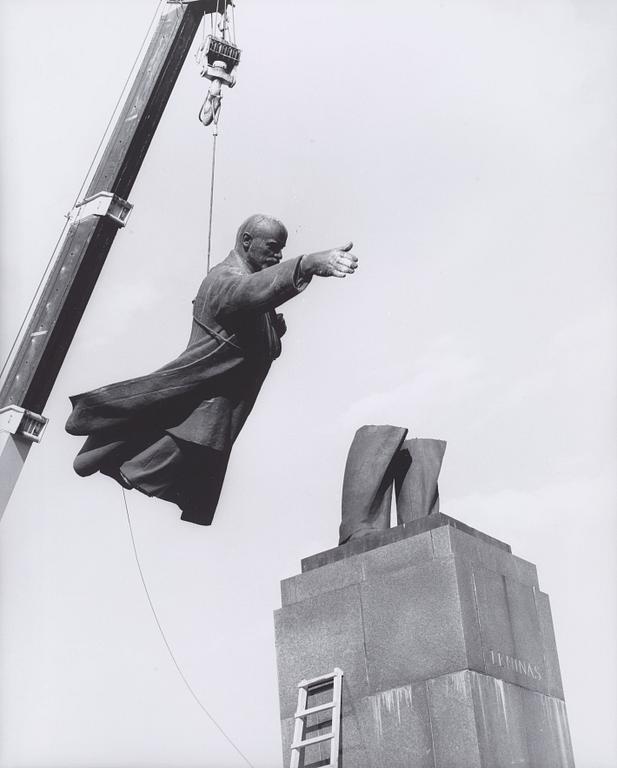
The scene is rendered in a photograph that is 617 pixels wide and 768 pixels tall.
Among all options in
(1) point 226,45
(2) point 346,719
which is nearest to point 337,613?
(2) point 346,719

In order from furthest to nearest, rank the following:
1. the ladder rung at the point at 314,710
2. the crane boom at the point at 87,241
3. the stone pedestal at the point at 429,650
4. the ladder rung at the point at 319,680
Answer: the crane boom at the point at 87,241
the ladder rung at the point at 319,680
the ladder rung at the point at 314,710
the stone pedestal at the point at 429,650

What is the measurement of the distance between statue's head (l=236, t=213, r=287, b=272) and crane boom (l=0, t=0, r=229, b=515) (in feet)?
8.78

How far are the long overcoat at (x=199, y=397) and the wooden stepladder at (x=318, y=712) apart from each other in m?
2.17

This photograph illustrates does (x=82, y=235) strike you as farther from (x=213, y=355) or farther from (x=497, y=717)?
(x=497, y=717)

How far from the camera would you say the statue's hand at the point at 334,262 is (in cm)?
930

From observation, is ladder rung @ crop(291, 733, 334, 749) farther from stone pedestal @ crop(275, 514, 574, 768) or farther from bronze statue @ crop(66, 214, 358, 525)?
bronze statue @ crop(66, 214, 358, 525)

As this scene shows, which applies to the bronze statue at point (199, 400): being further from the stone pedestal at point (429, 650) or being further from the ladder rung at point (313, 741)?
the ladder rung at point (313, 741)

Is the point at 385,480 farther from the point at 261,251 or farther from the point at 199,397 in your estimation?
the point at 261,251

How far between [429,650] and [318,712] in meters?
1.13

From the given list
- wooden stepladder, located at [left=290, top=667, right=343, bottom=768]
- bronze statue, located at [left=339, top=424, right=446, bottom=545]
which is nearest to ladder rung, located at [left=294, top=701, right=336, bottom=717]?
wooden stepladder, located at [left=290, top=667, right=343, bottom=768]

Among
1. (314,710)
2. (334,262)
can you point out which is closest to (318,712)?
(314,710)

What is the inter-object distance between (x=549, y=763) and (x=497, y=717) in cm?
80

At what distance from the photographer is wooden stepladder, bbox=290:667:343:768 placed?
9047mm

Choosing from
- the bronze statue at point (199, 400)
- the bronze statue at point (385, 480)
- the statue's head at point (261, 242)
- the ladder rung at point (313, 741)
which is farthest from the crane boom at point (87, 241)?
the ladder rung at point (313, 741)
